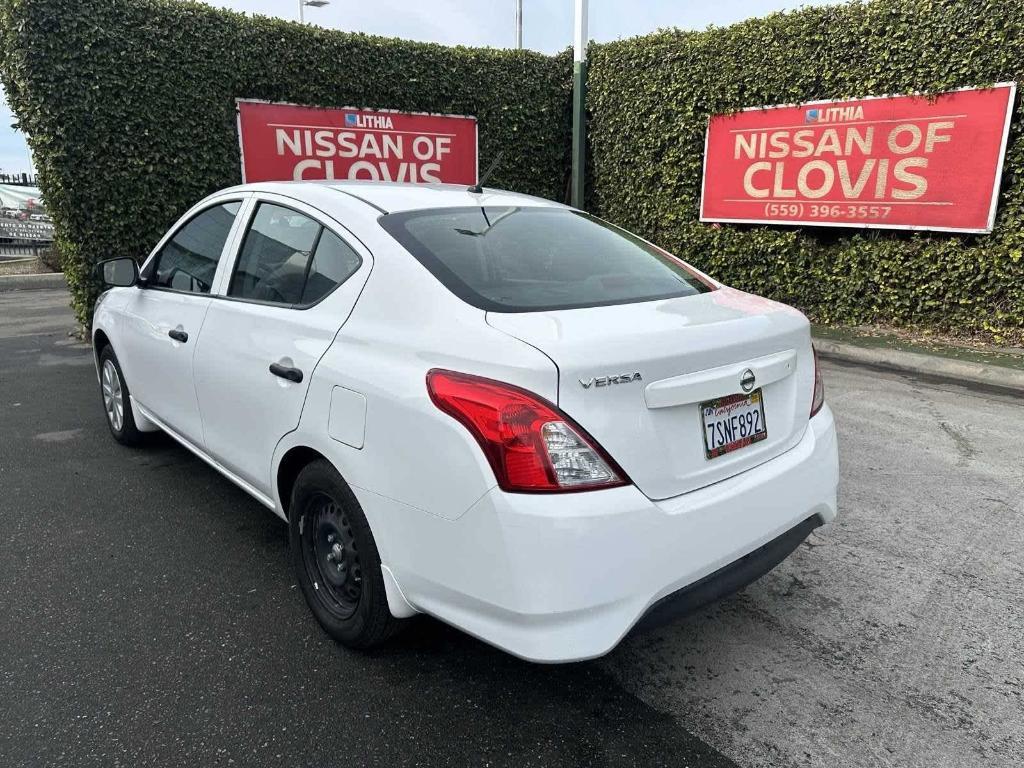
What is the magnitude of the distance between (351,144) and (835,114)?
5627mm

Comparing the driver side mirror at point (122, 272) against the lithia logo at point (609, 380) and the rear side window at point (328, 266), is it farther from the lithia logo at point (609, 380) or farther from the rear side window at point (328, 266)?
the lithia logo at point (609, 380)

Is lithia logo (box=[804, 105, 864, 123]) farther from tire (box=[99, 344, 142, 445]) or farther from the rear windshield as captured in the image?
tire (box=[99, 344, 142, 445])

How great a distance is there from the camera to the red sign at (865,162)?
7.04 metres

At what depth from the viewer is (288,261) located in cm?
278

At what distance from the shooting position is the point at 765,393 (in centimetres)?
229

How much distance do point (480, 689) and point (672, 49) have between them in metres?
8.77

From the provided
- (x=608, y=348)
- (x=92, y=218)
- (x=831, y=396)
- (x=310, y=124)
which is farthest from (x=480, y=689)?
(x=310, y=124)

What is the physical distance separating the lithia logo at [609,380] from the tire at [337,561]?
2.81 feet

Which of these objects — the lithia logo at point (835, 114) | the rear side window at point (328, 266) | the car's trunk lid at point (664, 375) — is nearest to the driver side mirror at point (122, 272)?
the rear side window at point (328, 266)

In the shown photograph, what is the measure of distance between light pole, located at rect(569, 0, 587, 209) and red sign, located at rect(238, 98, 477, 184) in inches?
57.9

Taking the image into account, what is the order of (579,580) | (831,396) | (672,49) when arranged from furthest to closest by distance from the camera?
1. (672,49)
2. (831,396)
3. (579,580)

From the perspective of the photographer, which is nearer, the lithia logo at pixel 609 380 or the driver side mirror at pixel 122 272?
the lithia logo at pixel 609 380

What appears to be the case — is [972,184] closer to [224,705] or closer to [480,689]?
[480,689]

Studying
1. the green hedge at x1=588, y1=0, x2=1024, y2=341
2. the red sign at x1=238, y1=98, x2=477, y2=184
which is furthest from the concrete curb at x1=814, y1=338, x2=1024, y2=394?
the red sign at x1=238, y1=98, x2=477, y2=184
